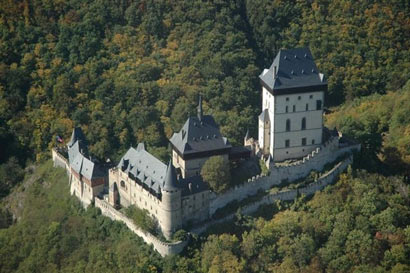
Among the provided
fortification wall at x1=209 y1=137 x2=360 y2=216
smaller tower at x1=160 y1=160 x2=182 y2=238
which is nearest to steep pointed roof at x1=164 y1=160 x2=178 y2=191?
smaller tower at x1=160 y1=160 x2=182 y2=238

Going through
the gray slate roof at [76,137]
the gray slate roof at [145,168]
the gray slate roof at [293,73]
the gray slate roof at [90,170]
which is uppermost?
the gray slate roof at [293,73]

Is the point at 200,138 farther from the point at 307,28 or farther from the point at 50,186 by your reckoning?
the point at 307,28

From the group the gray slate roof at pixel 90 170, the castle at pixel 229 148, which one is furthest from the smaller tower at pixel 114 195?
the gray slate roof at pixel 90 170

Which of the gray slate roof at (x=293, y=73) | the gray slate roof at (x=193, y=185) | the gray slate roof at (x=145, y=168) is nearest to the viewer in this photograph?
the gray slate roof at (x=193, y=185)

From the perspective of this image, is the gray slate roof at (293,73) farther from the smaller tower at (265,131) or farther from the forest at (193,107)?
the forest at (193,107)

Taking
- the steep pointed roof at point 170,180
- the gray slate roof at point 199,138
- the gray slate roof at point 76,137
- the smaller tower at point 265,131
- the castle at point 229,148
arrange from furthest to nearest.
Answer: the gray slate roof at point 76,137 < the smaller tower at point 265,131 < the gray slate roof at point 199,138 < the castle at point 229,148 < the steep pointed roof at point 170,180

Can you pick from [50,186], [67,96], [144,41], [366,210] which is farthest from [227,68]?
[366,210]

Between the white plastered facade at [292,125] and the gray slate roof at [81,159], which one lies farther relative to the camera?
the gray slate roof at [81,159]
